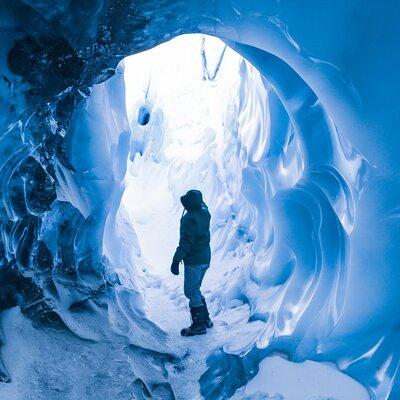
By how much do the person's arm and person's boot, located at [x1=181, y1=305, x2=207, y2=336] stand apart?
597 mm

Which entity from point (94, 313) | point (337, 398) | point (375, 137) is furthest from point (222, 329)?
point (375, 137)

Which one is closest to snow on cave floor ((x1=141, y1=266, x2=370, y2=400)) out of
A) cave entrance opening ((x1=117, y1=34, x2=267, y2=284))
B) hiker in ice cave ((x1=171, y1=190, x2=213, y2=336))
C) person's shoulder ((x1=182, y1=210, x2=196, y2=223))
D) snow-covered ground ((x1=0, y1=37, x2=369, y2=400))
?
snow-covered ground ((x1=0, y1=37, x2=369, y2=400))

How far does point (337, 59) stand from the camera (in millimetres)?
2570

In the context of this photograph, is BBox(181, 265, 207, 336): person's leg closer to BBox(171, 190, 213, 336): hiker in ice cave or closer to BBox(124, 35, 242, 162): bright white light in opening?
BBox(171, 190, 213, 336): hiker in ice cave

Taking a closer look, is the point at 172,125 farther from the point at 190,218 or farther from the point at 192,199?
the point at 190,218

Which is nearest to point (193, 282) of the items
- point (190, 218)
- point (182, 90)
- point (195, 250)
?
point (195, 250)

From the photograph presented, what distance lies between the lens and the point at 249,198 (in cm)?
579

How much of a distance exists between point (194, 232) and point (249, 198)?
2.16 m

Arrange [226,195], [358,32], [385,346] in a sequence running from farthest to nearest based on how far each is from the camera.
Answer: [226,195] < [385,346] < [358,32]

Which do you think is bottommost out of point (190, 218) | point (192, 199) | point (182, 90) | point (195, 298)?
point (195, 298)

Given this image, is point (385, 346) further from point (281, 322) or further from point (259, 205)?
point (259, 205)

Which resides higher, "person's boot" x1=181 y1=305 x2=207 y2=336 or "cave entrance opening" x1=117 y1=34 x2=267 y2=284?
"cave entrance opening" x1=117 y1=34 x2=267 y2=284

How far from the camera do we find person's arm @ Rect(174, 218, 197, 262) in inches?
148

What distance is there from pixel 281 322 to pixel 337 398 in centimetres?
87
